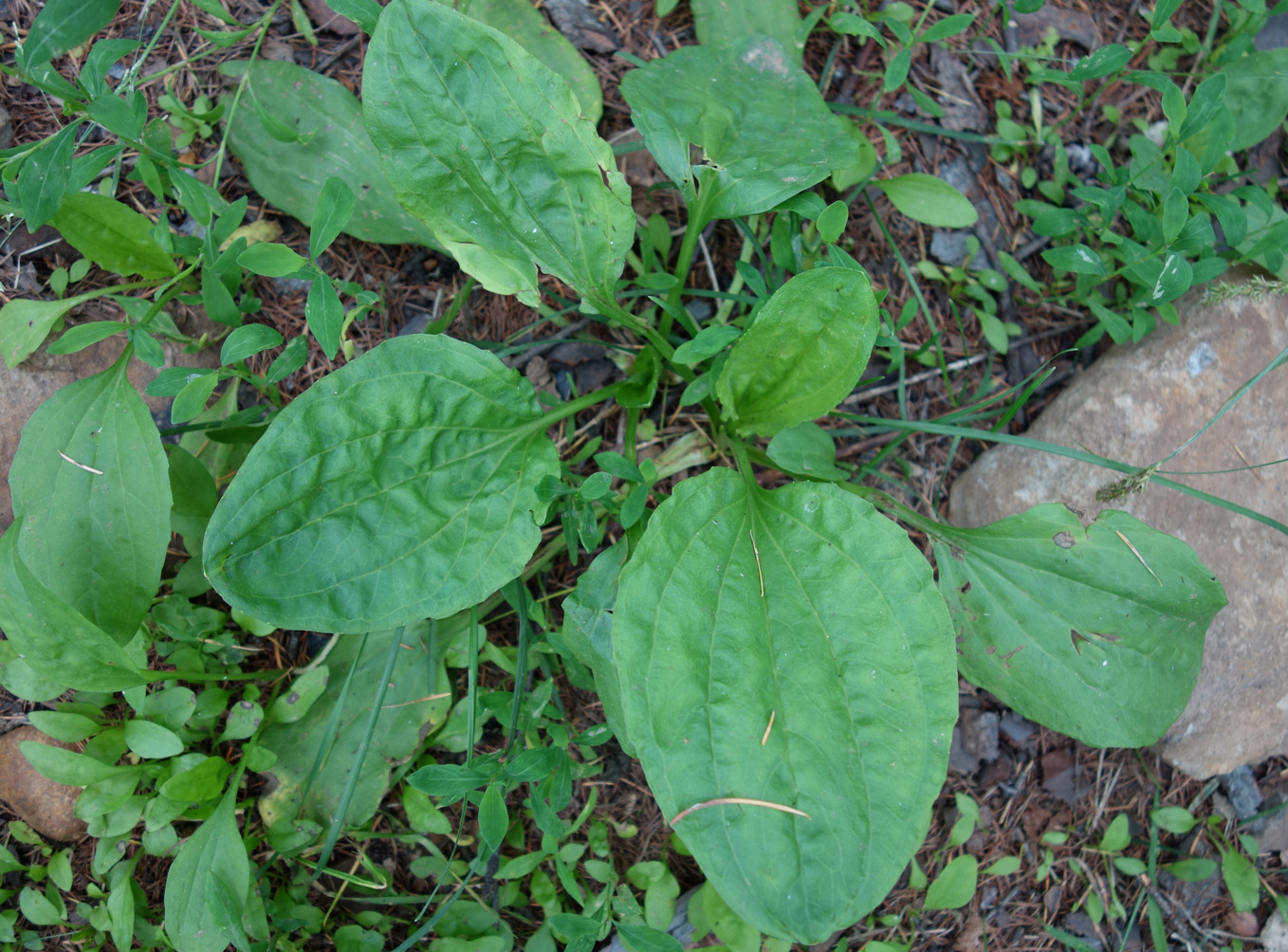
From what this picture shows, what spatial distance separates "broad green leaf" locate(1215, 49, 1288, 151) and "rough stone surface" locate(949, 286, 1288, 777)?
0.54 metres

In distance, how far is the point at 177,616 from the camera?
1.95 m

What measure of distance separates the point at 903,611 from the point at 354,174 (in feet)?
6.01

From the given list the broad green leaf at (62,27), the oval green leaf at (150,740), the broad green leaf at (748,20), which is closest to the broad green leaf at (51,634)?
the oval green leaf at (150,740)

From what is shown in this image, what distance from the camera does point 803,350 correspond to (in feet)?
5.83

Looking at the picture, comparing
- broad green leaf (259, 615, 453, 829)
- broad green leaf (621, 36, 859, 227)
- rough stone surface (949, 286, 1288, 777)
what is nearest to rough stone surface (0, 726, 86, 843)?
broad green leaf (259, 615, 453, 829)

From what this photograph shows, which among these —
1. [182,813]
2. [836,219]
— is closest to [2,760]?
[182,813]

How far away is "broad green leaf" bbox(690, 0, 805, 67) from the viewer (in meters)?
2.24

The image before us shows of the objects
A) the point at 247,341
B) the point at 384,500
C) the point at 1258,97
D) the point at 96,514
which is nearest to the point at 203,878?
the point at 96,514

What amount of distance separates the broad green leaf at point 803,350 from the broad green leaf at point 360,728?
3.27 ft

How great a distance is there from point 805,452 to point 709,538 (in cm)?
47

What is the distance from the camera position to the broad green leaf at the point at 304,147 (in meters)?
2.10

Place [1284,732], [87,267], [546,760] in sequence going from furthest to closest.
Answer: [1284,732], [87,267], [546,760]

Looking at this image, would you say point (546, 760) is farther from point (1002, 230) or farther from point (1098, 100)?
point (1098, 100)

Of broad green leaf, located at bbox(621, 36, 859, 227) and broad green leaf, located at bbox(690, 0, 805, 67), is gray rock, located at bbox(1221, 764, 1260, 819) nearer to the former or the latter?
broad green leaf, located at bbox(621, 36, 859, 227)
